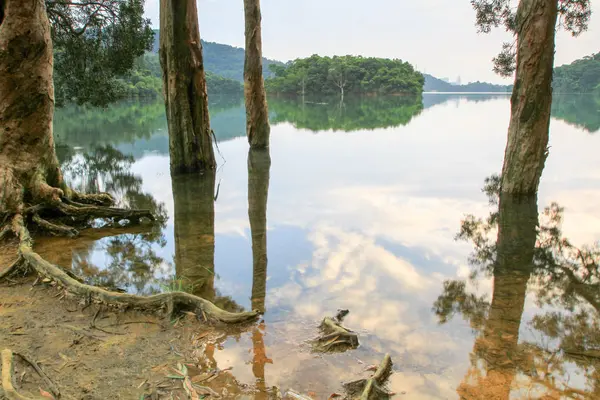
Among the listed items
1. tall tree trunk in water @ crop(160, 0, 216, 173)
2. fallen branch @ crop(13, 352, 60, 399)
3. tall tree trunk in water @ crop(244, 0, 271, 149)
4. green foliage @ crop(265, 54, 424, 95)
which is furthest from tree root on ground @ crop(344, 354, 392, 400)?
green foliage @ crop(265, 54, 424, 95)

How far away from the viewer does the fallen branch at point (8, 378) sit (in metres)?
2.57

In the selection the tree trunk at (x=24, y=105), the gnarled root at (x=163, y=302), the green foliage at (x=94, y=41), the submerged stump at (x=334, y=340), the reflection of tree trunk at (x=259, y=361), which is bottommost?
the reflection of tree trunk at (x=259, y=361)

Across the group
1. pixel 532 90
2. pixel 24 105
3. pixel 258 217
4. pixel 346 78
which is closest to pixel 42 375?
pixel 24 105

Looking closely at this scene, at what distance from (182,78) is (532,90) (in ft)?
23.6

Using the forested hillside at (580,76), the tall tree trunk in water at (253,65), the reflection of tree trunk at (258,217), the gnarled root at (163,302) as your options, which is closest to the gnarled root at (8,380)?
the gnarled root at (163,302)

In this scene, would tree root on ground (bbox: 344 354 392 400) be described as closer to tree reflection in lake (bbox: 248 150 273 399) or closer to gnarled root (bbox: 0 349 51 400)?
tree reflection in lake (bbox: 248 150 273 399)

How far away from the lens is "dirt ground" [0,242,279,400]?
2939 mm

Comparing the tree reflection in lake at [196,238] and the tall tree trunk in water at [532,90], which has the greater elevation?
the tall tree trunk in water at [532,90]

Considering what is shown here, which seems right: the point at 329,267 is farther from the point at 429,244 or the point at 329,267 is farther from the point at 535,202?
the point at 535,202

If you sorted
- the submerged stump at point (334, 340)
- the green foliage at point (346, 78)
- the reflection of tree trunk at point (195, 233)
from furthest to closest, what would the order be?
the green foliage at point (346, 78)
the reflection of tree trunk at point (195, 233)
the submerged stump at point (334, 340)

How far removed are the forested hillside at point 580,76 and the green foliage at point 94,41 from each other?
72723 mm

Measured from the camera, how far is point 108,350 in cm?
341

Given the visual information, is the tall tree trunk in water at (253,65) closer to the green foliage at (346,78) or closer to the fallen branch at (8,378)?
the fallen branch at (8,378)

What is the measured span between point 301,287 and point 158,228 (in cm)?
324
